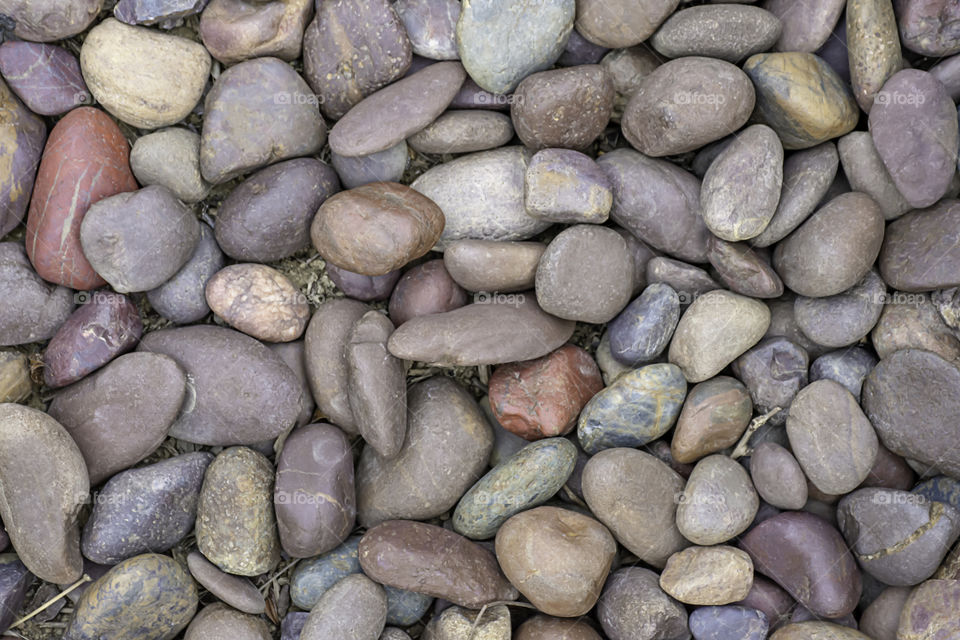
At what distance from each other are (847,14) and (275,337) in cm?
232

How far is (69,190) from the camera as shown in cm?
273

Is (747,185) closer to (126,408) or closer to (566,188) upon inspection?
(566,188)

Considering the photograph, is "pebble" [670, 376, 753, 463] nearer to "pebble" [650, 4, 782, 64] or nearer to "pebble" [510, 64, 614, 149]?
"pebble" [510, 64, 614, 149]

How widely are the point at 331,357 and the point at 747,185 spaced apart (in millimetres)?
1590

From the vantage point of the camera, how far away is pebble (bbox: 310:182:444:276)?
2670 mm

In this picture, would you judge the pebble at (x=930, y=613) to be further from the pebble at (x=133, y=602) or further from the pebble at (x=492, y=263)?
the pebble at (x=133, y=602)

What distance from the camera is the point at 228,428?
283cm

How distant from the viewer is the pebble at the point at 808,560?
264 cm

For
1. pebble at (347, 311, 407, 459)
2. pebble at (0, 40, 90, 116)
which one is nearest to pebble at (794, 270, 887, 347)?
pebble at (347, 311, 407, 459)

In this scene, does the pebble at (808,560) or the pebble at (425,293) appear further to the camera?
the pebble at (425,293)

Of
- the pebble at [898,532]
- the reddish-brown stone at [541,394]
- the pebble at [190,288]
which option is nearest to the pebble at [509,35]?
the reddish-brown stone at [541,394]

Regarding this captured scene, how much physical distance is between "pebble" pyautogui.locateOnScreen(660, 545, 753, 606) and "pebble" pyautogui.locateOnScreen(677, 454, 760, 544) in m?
0.04

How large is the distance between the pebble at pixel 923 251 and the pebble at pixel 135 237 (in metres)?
2.51

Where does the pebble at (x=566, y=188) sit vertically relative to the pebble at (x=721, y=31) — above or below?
below
